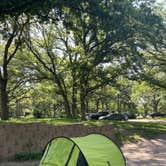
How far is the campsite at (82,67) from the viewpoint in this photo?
7.37 meters

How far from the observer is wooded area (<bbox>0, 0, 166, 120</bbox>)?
40.0 feet

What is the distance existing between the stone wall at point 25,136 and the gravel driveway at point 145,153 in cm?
76

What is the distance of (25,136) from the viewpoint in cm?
1191


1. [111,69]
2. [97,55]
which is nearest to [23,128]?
[97,55]

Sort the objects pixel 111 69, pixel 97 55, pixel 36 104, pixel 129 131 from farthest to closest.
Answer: pixel 36 104 < pixel 111 69 < pixel 97 55 < pixel 129 131

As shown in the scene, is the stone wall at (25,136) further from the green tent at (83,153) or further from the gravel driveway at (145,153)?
the green tent at (83,153)

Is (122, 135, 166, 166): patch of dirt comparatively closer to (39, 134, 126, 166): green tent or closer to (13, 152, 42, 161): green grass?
(13, 152, 42, 161): green grass

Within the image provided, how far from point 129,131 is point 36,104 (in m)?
40.7

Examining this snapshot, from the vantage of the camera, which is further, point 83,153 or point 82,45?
point 82,45

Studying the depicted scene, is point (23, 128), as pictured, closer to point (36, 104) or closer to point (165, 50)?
point (165, 50)

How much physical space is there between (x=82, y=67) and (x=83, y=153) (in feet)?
54.4

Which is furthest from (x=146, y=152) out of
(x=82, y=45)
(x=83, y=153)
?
(x=82, y=45)

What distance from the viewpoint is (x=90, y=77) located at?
2464 cm

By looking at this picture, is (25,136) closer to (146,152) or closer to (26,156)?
(26,156)
